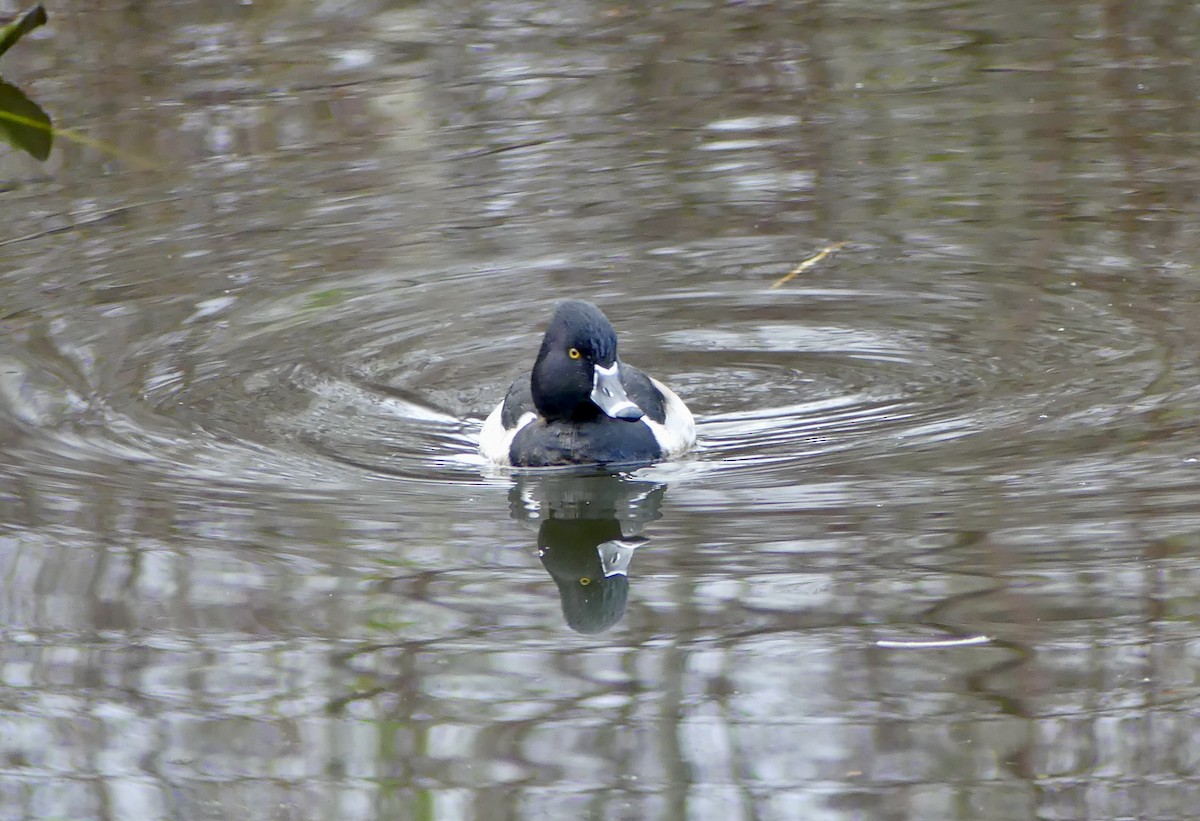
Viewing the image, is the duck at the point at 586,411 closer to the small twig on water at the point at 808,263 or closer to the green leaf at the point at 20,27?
the small twig on water at the point at 808,263

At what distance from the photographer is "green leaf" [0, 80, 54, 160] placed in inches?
133

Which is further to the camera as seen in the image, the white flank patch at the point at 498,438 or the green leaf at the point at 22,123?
the white flank patch at the point at 498,438

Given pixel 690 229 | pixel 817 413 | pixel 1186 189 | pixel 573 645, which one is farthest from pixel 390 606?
pixel 1186 189

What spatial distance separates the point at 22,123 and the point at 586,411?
4.89m

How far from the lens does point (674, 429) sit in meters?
8.19

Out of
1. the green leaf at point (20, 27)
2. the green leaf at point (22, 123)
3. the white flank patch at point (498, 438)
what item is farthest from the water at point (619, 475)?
the green leaf at point (20, 27)

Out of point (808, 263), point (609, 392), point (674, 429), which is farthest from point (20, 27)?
point (808, 263)

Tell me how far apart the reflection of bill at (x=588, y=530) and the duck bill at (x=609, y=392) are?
35 cm

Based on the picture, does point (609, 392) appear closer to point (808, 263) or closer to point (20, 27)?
point (808, 263)

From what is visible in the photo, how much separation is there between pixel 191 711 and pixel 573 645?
4.17ft

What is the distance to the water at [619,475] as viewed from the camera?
5.27 m

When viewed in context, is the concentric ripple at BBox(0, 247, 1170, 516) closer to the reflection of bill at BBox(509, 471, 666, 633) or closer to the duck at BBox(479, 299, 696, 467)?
the duck at BBox(479, 299, 696, 467)

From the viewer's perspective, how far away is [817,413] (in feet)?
27.8

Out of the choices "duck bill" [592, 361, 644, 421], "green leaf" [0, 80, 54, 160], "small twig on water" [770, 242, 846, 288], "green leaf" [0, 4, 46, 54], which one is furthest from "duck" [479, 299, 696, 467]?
"green leaf" [0, 4, 46, 54]
